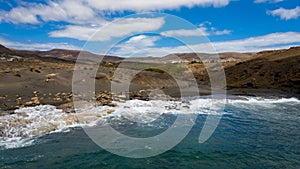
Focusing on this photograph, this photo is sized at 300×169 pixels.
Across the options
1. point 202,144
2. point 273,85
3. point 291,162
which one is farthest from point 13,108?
point 273,85

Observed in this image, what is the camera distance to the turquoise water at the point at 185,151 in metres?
9.89

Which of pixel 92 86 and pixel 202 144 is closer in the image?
pixel 202 144

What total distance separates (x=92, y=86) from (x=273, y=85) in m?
36.3

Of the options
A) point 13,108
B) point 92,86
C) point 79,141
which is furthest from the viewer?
point 92,86

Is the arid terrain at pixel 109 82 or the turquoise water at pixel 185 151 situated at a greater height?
the arid terrain at pixel 109 82

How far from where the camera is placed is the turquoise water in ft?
32.4

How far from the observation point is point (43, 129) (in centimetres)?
1381

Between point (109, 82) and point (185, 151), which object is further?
point (109, 82)

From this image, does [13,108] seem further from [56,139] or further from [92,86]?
[92,86]

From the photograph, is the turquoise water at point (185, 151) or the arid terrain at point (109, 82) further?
the arid terrain at point (109, 82)

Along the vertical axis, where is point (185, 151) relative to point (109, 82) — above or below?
below

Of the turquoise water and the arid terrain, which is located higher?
the arid terrain

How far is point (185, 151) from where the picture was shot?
1156 centimetres

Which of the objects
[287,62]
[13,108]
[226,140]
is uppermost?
[287,62]
